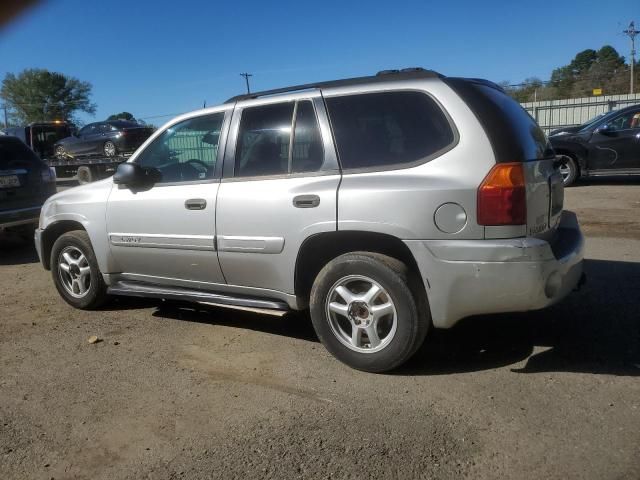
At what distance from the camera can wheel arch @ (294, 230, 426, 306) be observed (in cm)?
369

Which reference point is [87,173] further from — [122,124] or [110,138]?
[122,124]

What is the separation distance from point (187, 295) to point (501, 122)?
8.77 feet

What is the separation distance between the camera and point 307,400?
138 inches

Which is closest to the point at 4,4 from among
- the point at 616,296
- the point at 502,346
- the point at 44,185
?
the point at 502,346

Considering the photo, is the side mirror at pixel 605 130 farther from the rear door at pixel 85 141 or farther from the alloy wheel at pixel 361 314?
the rear door at pixel 85 141

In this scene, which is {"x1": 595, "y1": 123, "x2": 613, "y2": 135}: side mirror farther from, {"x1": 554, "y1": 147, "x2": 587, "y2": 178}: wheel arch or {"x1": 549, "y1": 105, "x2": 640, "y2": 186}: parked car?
{"x1": 554, "y1": 147, "x2": 587, "y2": 178}: wheel arch

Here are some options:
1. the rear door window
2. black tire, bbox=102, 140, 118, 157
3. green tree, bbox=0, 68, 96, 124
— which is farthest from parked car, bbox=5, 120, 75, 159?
green tree, bbox=0, 68, 96, 124

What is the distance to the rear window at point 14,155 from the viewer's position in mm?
8438

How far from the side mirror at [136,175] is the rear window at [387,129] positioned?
5.40 ft

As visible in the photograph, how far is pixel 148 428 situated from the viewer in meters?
3.24

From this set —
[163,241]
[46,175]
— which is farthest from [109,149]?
Answer: [163,241]

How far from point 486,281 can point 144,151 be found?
3088 millimetres

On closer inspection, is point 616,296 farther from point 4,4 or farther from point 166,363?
point 4,4

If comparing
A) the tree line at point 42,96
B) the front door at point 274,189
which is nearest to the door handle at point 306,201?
the front door at point 274,189
